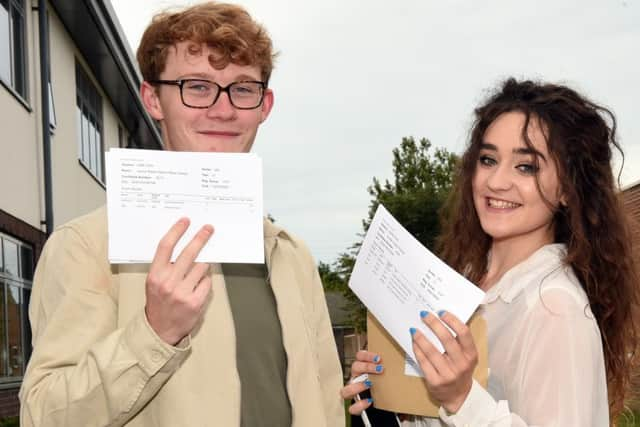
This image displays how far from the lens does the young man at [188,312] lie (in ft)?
7.40

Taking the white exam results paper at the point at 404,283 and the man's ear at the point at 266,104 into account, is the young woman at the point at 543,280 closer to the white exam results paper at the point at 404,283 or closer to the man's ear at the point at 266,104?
the white exam results paper at the point at 404,283

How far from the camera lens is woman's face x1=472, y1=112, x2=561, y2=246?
2.87 metres

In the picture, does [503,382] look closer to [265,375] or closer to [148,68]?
[265,375]

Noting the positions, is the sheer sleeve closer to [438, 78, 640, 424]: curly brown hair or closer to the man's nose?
[438, 78, 640, 424]: curly brown hair

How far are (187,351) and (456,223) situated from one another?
1552 mm

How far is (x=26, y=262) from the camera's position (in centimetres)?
1318

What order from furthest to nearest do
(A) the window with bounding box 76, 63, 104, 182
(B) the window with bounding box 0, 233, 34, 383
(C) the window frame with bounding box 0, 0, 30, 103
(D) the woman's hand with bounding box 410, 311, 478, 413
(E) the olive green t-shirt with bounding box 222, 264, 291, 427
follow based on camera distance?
(A) the window with bounding box 76, 63, 104, 182 → (C) the window frame with bounding box 0, 0, 30, 103 → (B) the window with bounding box 0, 233, 34, 383 → (E) the olive green t-shirt with bounding box 222, 264, 291, 427 → (D) the woman's hand with bounding box 410, 311, 478, 413

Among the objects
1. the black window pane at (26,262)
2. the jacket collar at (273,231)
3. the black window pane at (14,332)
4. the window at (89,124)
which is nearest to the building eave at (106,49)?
the window at (89,124)

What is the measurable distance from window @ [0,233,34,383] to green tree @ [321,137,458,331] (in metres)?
13.8

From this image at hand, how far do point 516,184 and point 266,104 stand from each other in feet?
2.97

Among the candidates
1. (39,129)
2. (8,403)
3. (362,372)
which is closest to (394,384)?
(362,372)

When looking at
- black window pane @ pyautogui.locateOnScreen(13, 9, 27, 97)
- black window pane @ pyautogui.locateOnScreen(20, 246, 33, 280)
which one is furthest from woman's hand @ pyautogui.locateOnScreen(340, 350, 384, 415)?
black window pane @ pyautogui.locateOnScreen(13, 9, 27, 97)

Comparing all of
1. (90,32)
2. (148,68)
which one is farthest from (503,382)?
(90,32)

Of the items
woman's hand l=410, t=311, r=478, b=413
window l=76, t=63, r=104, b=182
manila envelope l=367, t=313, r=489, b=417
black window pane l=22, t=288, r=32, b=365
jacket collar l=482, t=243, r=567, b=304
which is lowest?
black window pane l=22, t=288, r=32, b=365
